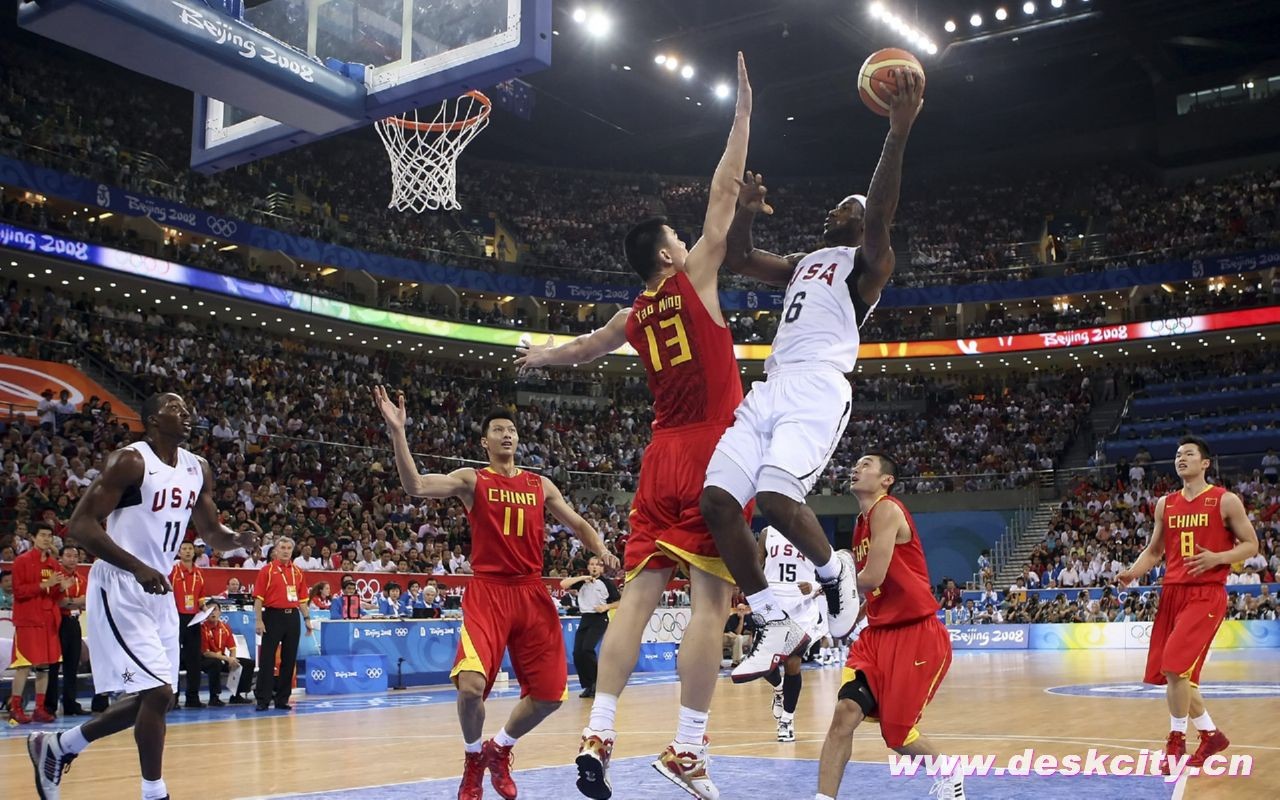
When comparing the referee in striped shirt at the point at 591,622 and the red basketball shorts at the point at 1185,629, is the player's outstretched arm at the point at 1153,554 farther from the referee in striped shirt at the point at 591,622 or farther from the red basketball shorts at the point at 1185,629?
the referee in striped shirt at the point at 591,622

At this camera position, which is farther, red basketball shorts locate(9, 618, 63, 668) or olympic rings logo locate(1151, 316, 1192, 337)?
olympic rings logo locate(1151, 316, 1192, 337)

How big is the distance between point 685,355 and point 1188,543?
4601 millimetres

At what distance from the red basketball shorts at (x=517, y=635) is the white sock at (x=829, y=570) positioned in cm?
189

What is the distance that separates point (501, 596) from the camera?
6.55m

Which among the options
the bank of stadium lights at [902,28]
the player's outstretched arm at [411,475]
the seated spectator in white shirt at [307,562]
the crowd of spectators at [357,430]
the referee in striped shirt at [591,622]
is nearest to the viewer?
the player's outstretched arm at [411,475]

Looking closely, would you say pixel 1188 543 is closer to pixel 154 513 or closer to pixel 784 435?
pixel 784 435

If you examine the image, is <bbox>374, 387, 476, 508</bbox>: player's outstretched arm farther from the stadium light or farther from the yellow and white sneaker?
the stadium light

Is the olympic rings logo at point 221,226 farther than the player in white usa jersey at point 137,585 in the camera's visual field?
Yes

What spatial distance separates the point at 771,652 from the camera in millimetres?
4777

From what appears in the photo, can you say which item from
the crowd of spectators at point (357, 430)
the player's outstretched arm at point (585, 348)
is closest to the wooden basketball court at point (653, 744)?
the player's outstretched arm at point (585, 348)

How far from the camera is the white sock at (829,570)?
4.93 metres

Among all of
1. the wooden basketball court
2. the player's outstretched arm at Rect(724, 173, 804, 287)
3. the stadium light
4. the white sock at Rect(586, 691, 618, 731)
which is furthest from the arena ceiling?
the white sock at Rect(586, 691, 618, 731)

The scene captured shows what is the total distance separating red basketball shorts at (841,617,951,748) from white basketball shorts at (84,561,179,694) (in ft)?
11.2

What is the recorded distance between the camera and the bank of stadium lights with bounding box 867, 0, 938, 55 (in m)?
30.9
